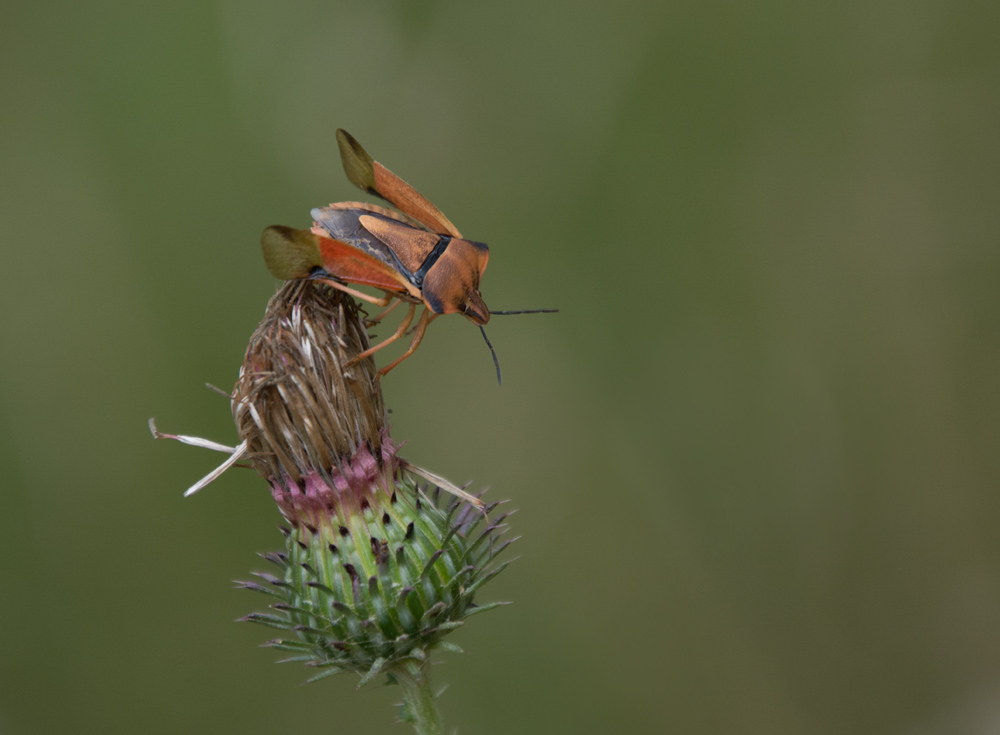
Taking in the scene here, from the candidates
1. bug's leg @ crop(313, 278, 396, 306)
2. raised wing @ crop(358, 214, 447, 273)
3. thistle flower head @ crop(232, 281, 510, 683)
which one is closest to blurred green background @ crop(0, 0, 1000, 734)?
thistle flower head @ crop(232, 281, 510, 683)

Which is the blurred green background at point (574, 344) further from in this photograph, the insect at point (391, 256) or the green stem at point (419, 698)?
the insect at point (391, 256)

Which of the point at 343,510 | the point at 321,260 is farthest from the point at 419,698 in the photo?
the point at 321,260

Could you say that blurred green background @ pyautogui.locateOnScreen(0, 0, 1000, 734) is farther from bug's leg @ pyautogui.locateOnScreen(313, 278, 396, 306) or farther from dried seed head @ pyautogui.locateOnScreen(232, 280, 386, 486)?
bug's leg @ pyautogui.locateOnScreen(313, 278, 396, 306)

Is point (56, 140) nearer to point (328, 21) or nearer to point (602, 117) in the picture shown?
point (328, 21)

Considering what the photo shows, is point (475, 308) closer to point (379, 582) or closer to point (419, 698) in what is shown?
point (379, 582)

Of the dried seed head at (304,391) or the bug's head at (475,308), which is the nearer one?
the dried seed head at (304,391)

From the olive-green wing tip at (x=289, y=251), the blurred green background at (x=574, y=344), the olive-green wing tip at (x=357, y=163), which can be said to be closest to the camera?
the olive-green wing tip at (x=289, y=251)

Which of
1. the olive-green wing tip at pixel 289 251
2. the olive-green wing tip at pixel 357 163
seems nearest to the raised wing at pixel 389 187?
the olive-green wing tip at pixel 357 163
